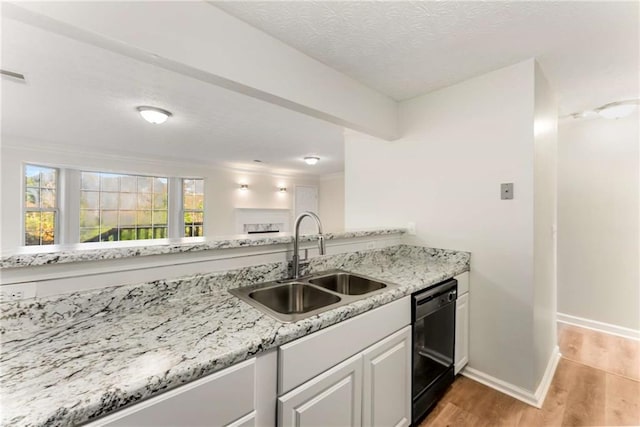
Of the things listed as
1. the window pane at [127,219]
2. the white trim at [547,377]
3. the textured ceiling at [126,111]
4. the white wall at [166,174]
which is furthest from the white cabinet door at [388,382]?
the window pane at [127,219]

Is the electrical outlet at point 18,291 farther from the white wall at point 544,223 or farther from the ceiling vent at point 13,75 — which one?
the white wall at point 544,223

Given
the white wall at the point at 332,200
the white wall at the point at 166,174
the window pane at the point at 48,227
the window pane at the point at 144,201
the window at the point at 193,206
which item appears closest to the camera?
the white wall at the point at 166,174

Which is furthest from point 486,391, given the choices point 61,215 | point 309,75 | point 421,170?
point 61,215

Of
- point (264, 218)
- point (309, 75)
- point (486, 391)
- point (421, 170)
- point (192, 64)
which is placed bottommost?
point (486, 391)

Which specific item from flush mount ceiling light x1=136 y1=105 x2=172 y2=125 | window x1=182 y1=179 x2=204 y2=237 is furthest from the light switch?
window x1=182 y1=179 x2=204 y2=237

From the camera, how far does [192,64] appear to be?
1.29m

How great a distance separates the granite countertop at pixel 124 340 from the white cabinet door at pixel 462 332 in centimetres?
80

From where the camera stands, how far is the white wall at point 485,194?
1835mm

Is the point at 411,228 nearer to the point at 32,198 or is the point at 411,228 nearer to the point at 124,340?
the point at 124,340

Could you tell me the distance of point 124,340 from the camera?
87 centimetres

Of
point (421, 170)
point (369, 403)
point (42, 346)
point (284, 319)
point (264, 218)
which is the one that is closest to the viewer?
→ point (42, 346)

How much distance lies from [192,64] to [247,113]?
154 cm

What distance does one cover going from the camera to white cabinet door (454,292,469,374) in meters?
1.94

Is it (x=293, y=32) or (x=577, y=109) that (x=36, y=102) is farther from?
(x=577, y=109)
